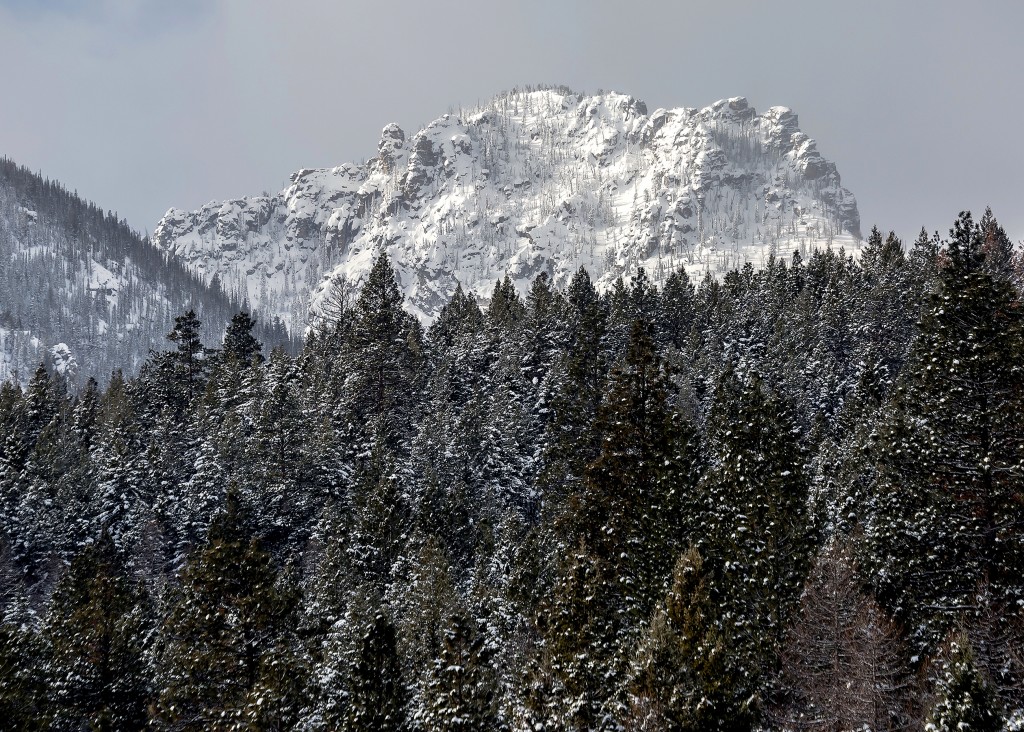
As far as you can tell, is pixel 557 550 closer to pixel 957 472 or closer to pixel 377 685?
pixel 377 685

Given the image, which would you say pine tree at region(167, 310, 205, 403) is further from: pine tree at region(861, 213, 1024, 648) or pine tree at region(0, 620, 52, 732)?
pine tree at region(861, 213, 1024, 648)

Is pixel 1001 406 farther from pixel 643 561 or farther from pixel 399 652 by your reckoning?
pixel 399 652

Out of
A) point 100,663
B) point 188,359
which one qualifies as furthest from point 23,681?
point 188,359

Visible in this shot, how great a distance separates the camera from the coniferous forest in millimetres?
19719

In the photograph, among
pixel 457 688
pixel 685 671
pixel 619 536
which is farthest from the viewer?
pixel 457 688

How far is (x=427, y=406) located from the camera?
6306 centimetres

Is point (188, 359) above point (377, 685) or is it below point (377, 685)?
above

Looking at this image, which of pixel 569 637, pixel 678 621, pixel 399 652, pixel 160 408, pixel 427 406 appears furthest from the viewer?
pixel 160 408

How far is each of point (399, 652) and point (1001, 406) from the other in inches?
917

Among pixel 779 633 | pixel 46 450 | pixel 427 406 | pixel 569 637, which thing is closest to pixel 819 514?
pixel 779 633

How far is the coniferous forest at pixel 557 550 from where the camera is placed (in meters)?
19.7

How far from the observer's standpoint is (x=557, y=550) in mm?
27172

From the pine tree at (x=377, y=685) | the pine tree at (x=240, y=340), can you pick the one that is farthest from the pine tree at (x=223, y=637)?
the pine tree at (x=240, y=340)

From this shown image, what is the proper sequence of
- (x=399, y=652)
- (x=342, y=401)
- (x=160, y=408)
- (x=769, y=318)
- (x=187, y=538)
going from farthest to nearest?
(x=769, y=318)
(x=160, y=408)
(x=342, y=401)
(x=187, y=538)
(x=399, y=652)
